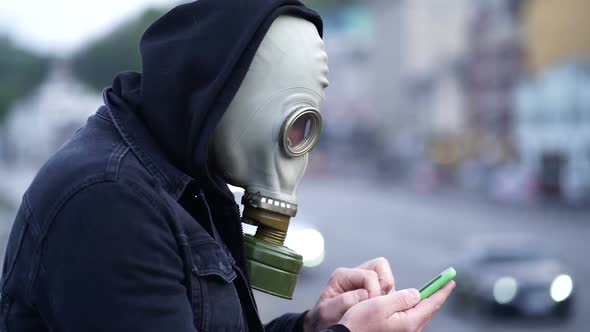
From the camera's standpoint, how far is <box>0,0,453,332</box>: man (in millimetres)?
1336

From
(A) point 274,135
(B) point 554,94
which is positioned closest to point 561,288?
(A) point 274,135

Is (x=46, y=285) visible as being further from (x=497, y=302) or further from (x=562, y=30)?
(x=562, y=30)

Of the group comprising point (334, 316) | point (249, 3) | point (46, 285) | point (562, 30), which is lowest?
point (46, 285)

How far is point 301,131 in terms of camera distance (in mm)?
1650

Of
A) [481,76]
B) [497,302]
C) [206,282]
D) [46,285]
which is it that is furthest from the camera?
[481,76]

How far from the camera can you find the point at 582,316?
11789 mm

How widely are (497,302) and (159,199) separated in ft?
34.6

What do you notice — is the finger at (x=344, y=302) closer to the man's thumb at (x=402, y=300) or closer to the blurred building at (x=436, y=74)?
the man's thumb at (x=402, y=300)

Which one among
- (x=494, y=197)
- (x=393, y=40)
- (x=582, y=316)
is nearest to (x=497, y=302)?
(x=582, y=316)

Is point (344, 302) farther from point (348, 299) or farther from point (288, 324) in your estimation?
point (288, 324)

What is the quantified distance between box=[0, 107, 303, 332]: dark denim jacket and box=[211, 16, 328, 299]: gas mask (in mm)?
114

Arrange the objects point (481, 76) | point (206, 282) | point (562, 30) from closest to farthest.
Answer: point (206, 282) → point (562, 30) → point (481, 76)

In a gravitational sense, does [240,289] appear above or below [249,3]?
below

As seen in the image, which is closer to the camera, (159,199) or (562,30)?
(159,199)
